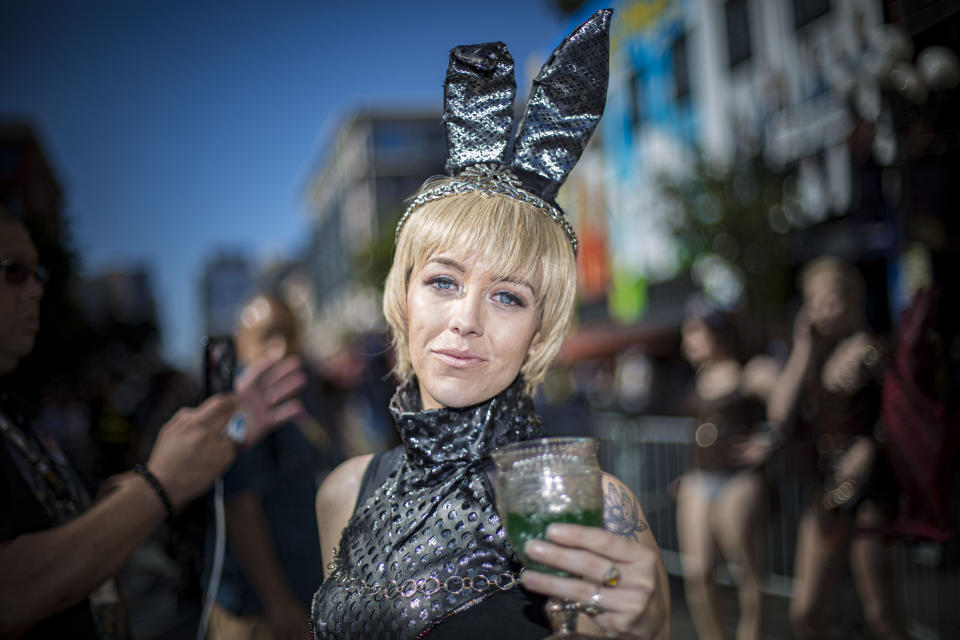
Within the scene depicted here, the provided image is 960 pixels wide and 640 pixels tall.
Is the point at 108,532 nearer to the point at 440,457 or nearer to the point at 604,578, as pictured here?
the point at 440,457

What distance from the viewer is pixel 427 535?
62.7 inches

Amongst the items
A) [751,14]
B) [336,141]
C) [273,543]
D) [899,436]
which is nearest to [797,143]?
[751,14]

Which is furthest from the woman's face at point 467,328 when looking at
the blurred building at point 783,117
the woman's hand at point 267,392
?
the blurred building at point 783,117

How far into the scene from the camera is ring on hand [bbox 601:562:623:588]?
117 cm

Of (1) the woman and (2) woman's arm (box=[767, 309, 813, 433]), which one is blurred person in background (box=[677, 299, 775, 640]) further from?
(1) the woman

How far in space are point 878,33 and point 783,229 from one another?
389cm

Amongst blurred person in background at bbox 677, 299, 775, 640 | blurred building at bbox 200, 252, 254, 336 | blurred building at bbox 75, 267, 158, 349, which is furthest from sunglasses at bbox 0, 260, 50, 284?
blurred building at bbox 75, 267, 158, 349

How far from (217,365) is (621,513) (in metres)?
1.61

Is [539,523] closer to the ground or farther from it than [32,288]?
closer to the ground

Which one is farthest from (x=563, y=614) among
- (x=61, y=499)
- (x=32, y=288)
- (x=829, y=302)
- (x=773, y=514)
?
(x=773, y=514)

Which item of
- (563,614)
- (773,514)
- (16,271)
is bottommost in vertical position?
(773,514)

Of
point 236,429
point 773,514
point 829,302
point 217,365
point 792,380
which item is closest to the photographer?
point 236,429

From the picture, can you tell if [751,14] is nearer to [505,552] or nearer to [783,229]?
[783,229]

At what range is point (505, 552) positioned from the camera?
5.04 feet
